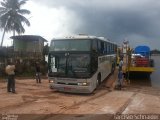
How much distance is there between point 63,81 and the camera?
18.0m

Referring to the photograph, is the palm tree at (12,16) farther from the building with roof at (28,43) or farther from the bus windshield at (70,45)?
the bus windshield at (70,45)

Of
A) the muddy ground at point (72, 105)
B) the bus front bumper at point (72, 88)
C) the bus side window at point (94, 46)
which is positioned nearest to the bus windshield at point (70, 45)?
the bus side window at point (94, 46)

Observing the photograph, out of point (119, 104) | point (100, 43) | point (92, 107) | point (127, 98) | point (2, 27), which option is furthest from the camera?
point (2, 27)

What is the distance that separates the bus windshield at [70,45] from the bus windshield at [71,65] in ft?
1.43

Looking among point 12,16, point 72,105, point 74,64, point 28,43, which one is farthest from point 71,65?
point 12,16

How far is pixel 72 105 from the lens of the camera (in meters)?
14.7

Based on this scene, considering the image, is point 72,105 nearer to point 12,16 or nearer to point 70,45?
point 70,45

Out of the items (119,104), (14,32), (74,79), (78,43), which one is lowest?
(119,104)

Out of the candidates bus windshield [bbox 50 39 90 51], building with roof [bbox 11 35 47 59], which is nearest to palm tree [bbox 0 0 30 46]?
building with roof [bbox 11 35 47 59]

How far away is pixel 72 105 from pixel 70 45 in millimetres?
4717

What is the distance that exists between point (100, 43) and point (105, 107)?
6.94m

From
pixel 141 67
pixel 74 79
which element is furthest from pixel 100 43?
pixel 141 67

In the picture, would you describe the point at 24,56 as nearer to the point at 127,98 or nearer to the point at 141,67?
the point at 141,67

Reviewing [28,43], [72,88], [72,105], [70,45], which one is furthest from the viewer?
[28,43]
